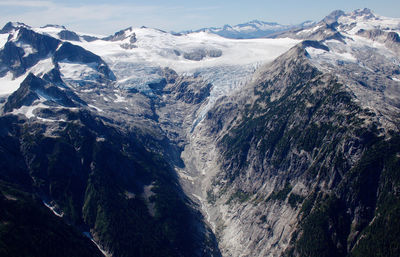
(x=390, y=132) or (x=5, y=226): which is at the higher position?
(x=390, y=132)

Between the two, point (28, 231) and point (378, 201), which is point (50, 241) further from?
point (378, 201)

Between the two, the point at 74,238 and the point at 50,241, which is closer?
the point at 50,241

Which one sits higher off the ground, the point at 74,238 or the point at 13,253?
the point at 13,253

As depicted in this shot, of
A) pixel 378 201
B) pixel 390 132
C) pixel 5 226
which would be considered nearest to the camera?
pixel 5 226

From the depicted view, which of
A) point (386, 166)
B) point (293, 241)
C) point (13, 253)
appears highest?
point (386, 166)

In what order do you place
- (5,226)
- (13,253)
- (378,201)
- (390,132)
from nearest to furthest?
(13,253) < (5,226) < (378,201) < (390,132)

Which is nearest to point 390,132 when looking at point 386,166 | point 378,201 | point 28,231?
point 386,166

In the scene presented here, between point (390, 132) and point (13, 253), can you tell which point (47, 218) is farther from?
point (390, 132)

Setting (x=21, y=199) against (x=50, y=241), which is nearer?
(x=50, y=241)

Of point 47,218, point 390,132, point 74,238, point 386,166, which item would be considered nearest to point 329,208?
point 386,166
